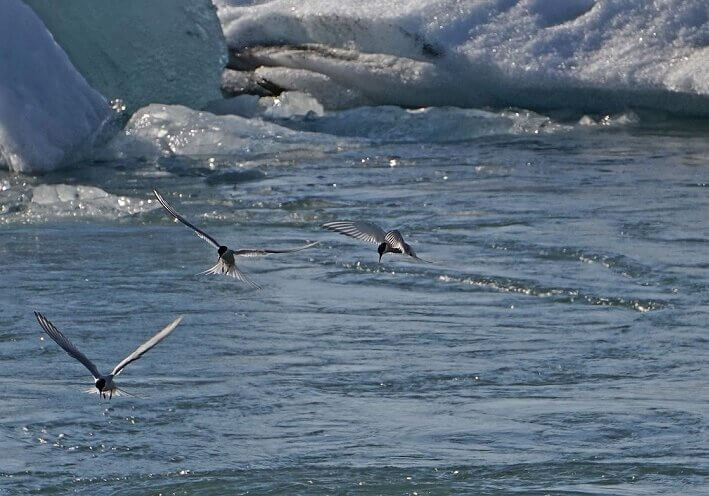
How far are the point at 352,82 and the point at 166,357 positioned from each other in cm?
623

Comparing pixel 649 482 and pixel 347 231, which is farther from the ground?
pixel 347 231

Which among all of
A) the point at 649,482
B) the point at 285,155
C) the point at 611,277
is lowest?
the point at 649,482

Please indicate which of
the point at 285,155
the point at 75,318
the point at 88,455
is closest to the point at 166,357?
the point at 75,318

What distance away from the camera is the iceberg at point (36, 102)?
8766mm

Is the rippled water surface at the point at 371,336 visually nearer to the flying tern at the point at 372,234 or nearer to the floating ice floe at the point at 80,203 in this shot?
the floating ice floe at the point at 80,203

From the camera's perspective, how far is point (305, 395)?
4469 mm

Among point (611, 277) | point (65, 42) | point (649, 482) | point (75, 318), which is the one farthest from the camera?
point (65, 42)

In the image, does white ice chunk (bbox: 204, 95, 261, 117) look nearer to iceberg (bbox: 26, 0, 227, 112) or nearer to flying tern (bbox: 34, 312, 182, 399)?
iceberg (bbox: 26, 0, 227, 112)

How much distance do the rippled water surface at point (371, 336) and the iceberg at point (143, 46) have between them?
1.72m

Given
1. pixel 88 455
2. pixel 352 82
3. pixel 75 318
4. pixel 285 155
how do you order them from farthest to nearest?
pixel 352 82 → pixel 285 155 → pixel 75 318 → pixel 88 455

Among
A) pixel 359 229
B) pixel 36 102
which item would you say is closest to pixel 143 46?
pixel 36 102

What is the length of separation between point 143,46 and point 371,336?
564cm

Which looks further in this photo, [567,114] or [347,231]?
[567,114]

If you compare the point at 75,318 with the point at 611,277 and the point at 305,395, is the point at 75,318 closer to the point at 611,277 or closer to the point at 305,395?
the point at 305,395
